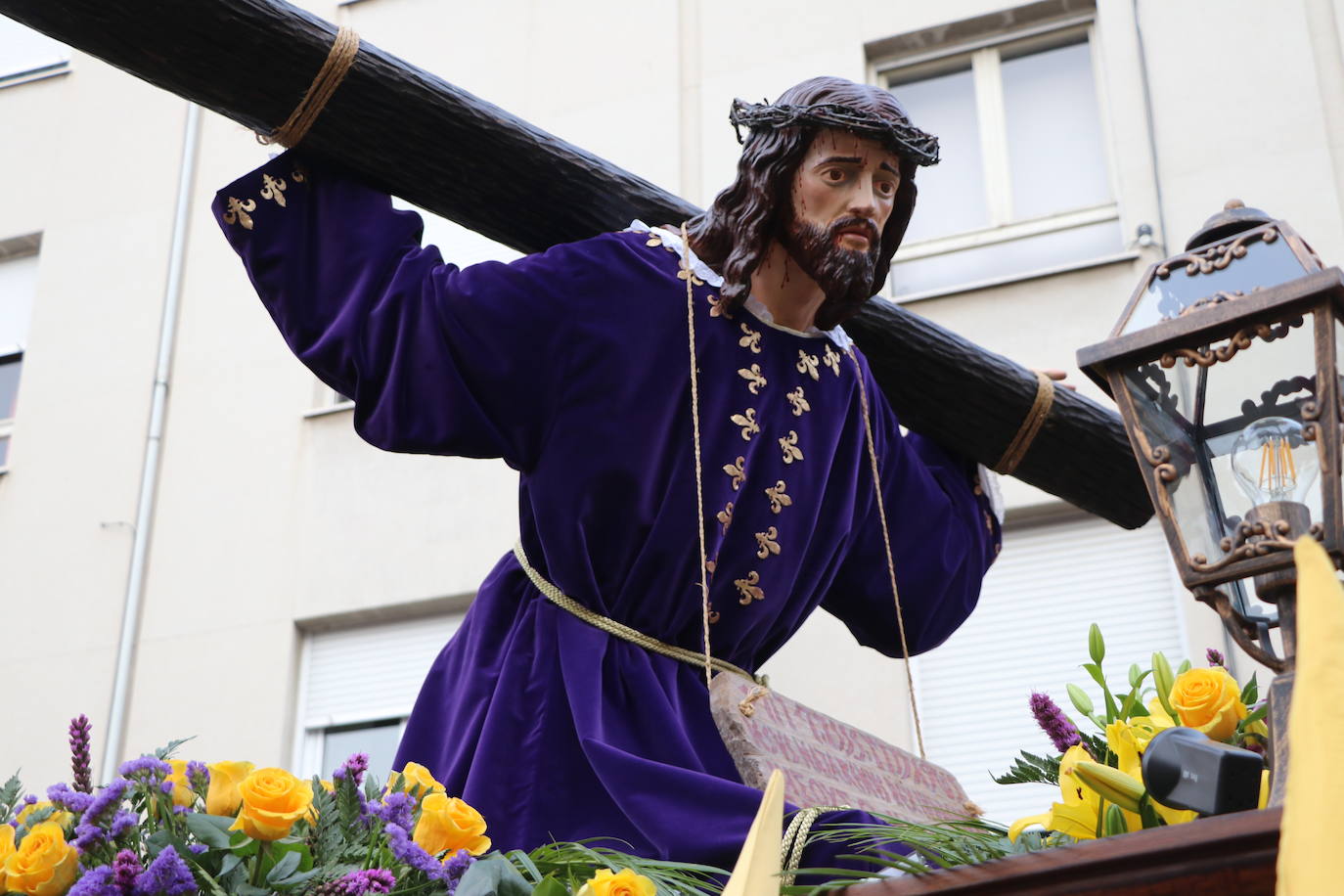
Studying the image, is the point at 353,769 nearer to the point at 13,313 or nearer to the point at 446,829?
the point at 446,829

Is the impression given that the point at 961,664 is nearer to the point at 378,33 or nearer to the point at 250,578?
the point at 250,578

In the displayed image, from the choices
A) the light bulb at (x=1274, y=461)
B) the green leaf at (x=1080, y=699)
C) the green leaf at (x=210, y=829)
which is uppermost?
the light bulb at (x=1274, y=461)

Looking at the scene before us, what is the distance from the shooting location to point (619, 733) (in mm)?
3250

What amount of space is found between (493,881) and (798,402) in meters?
1.58

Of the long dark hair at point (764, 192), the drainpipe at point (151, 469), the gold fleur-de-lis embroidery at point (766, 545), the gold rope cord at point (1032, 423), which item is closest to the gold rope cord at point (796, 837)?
the gold fleur-de-lis embroidery at point (766, 545)

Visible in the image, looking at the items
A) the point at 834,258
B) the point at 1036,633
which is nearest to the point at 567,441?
the point at 834,258

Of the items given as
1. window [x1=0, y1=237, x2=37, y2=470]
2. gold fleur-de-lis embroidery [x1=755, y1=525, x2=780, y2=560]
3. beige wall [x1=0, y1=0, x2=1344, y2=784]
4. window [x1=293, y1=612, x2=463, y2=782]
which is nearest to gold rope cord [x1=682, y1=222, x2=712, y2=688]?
gold fleur-de-lis embroidery [x1=755, y1=525, x2=780, y2=560]

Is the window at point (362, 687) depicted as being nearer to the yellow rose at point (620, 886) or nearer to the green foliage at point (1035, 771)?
the green foliage at point (1035, 771)

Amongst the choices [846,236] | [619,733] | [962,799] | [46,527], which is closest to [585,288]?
[846,236]

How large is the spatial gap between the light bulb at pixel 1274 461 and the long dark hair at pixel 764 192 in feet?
3.77

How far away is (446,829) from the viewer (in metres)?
2.45

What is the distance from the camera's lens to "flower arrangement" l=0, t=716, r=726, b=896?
232 centimetres

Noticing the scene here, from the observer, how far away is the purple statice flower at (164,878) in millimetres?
2318

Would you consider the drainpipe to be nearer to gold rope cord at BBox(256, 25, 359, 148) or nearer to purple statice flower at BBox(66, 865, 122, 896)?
gold rope cord at BBox(256, 25, 359, 148)
